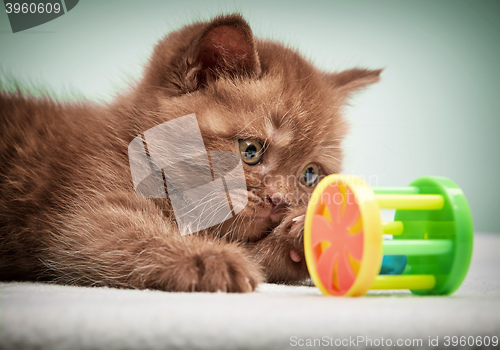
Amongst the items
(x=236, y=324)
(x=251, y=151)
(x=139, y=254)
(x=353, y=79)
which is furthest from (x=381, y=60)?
(x=236, y=324)

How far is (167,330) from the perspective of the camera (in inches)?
27.1

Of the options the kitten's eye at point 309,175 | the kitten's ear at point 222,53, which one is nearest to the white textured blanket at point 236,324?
the kitten's eye at point 309,175

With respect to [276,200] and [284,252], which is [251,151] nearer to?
[276,200]

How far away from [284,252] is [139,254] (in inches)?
19.6

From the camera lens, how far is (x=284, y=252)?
4.65 ft

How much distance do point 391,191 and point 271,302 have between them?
427 millimetres

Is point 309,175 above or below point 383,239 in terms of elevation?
below

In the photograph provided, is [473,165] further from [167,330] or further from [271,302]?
[167,330]

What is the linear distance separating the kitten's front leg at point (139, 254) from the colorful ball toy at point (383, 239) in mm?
208

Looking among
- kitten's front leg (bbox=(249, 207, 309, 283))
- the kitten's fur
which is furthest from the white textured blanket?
kitten's front leg (bbox=(249, 207, 309, 283))

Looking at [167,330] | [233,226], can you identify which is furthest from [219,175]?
[167,330]

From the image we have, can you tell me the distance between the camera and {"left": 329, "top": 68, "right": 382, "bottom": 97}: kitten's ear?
185cm

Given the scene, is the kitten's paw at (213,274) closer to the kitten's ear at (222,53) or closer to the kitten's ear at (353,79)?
the kitten's ear at (222,53)

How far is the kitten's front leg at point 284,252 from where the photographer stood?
1.37m
